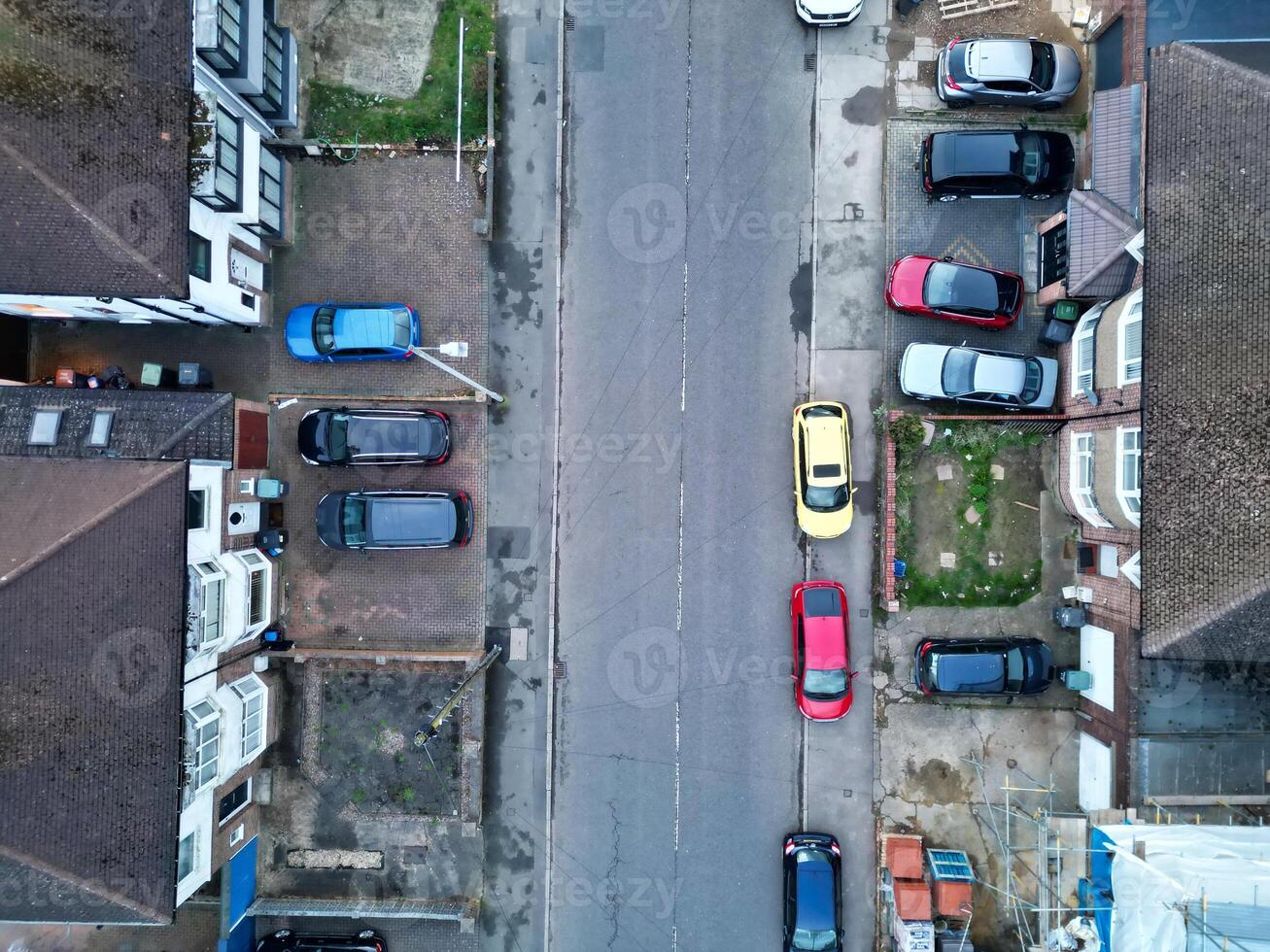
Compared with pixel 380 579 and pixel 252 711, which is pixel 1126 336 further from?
pixel 252 711

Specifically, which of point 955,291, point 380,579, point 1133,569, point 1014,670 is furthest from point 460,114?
point 1014,670

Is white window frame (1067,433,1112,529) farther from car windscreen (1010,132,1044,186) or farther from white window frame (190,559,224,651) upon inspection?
white window frame (190,559,224,651)

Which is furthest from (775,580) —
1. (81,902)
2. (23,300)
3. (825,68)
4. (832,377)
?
(23,300)

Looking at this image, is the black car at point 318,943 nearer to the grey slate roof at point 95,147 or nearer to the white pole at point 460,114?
the grey slate roof at point 95,147

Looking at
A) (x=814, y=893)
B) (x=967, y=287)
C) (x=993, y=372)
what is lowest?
(x=814, y=893)

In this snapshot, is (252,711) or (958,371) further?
(252,711)

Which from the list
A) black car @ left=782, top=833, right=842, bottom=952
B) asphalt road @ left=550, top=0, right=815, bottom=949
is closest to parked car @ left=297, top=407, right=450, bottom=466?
asphalt road @ left=550, top=0, right=815, bottom=949
